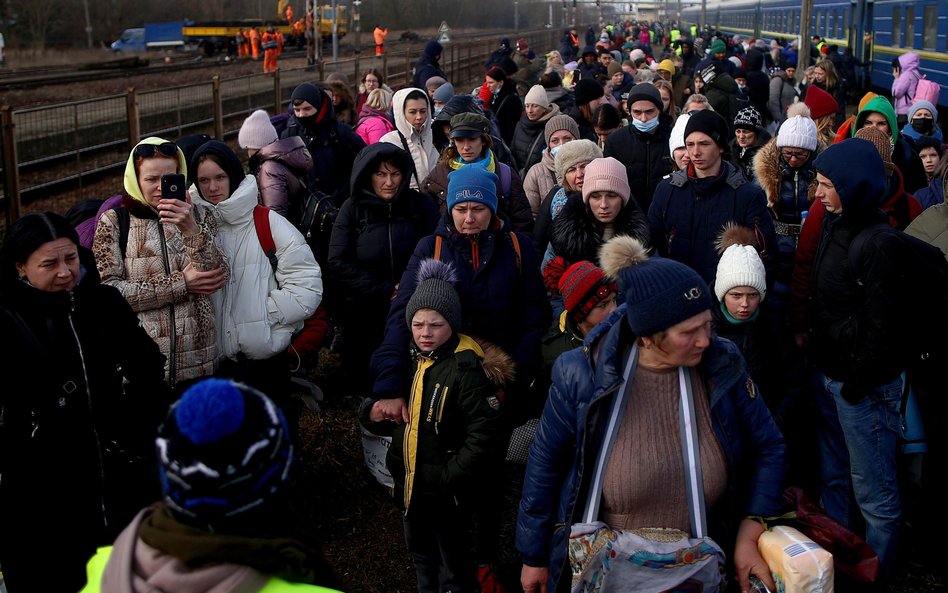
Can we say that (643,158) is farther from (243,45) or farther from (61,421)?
(243,45)

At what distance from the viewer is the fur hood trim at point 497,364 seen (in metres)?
4.26

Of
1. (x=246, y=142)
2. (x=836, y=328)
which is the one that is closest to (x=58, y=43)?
(x=246, y=142)

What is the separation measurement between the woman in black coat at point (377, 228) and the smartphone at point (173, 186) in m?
1.48

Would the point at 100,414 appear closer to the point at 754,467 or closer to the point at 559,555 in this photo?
the point at 559,555

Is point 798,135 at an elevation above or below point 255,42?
below

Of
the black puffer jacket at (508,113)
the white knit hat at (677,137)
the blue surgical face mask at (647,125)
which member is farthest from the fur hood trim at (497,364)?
the black puffer jacket at (508,113)

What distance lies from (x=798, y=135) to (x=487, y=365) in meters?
3.13

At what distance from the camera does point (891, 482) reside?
437 cm

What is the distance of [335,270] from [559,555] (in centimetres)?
295

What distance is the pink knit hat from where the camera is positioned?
17.4 ft

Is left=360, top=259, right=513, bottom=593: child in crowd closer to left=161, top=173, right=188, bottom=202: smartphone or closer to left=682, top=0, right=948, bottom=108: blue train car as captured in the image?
left=161, top=173, right=188, bottom=202: smartphone

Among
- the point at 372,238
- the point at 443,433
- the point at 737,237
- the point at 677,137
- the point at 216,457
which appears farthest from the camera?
the point at 677,137

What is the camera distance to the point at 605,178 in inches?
209

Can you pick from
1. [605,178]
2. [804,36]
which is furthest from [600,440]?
[804,36]
